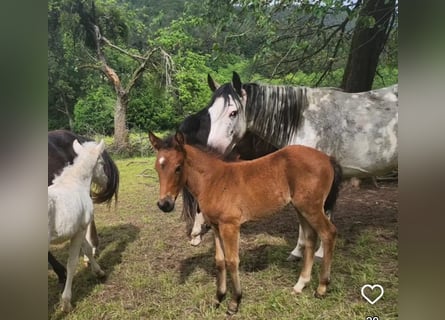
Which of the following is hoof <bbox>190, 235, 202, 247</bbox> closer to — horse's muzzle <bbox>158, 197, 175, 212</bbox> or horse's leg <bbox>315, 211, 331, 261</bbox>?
horse's muzzle <bbox>158, 197, 175, 212</bbox>

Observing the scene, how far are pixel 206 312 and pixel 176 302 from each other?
0.16 meters

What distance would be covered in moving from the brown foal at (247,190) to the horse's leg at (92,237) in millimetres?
556

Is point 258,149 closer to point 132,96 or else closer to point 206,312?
point 132,96

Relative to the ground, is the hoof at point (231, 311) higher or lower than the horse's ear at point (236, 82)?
lower

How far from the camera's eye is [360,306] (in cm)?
203

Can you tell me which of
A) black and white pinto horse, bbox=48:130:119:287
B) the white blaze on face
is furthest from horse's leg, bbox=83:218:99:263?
the white blaze on face

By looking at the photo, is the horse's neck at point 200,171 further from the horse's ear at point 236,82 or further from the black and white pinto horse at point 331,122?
the horse's ear at point 236,82

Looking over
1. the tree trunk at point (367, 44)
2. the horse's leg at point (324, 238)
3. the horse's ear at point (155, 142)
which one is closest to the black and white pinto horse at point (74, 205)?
the horse's ear at point (155, 142)

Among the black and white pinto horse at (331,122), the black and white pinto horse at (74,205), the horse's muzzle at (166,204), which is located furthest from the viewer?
the black and white pinto horse at (331,122)

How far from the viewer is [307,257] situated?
2.07m

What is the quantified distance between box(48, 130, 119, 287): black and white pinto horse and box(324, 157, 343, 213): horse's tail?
110 centimetres

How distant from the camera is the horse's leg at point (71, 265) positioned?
198 cm
